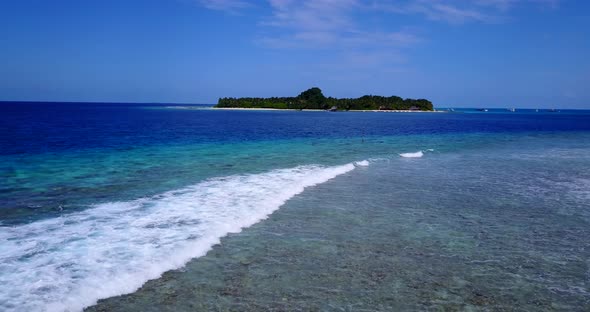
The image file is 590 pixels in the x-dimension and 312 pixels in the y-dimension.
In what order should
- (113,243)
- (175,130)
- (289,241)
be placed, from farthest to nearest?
(175,130) < (289,241) < (113,243)

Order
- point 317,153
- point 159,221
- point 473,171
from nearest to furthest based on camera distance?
point 159,221
point 473,171
point 317,153

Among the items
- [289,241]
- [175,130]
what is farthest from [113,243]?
[175,130]

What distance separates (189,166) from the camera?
21.6 meters

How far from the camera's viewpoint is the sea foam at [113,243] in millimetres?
6895

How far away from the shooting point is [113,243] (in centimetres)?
920

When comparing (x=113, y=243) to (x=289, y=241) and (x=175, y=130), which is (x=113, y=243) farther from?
(x=175, y=130)

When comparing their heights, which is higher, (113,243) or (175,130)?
(175,130)

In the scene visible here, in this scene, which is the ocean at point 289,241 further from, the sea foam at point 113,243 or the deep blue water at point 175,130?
the deep blue water at point 175,130

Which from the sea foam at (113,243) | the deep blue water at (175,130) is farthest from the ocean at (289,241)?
the deep blue water at (175,130)

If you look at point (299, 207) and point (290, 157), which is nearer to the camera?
point (299, 207)

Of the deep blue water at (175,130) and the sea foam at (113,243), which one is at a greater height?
the deep blue water at (175,130)

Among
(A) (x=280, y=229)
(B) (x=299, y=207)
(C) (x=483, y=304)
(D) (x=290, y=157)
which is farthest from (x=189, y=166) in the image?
(C) (x=483, y=304)

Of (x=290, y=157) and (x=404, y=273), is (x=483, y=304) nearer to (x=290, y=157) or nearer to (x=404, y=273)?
(x=404, y=273)

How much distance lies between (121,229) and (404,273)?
725 cm
